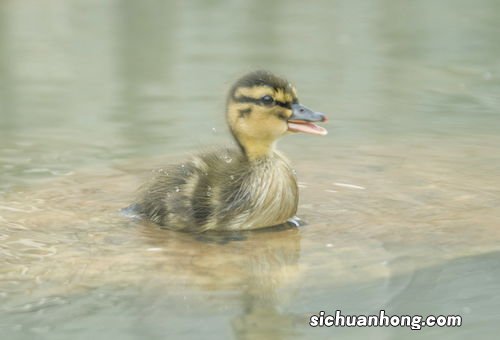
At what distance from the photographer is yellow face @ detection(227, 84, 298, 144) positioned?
15.8 feet

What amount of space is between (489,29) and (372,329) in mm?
7356

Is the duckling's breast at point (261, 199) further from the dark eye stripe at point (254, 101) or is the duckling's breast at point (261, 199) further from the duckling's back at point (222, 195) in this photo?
the dark eye stripe at point (254, 101)

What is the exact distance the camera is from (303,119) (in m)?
4.86

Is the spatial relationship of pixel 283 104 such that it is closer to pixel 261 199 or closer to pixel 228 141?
pixel 261 199

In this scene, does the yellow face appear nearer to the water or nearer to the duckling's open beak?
the duckling's open beak

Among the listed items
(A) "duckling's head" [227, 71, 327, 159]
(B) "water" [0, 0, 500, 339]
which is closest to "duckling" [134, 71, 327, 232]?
(A) "duckling's head" [227, 71, 327, 159]

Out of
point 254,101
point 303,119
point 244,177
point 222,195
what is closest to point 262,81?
point 254,101

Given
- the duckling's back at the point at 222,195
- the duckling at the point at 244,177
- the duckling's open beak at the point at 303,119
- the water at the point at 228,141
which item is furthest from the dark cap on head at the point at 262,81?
the water at the point at 228,141

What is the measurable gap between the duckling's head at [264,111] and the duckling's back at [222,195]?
0.12 m

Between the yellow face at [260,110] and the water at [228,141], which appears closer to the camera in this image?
the water at [228,141]

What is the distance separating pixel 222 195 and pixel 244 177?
134 millimetres

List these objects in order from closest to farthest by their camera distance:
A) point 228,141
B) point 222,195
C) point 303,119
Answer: point 222,195 → point 303,119 → point 228,141

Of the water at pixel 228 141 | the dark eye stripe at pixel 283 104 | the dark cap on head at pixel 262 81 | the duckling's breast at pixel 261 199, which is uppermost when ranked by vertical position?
the dark cap on head at pixel 262 81

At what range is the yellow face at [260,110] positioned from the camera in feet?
15.8
